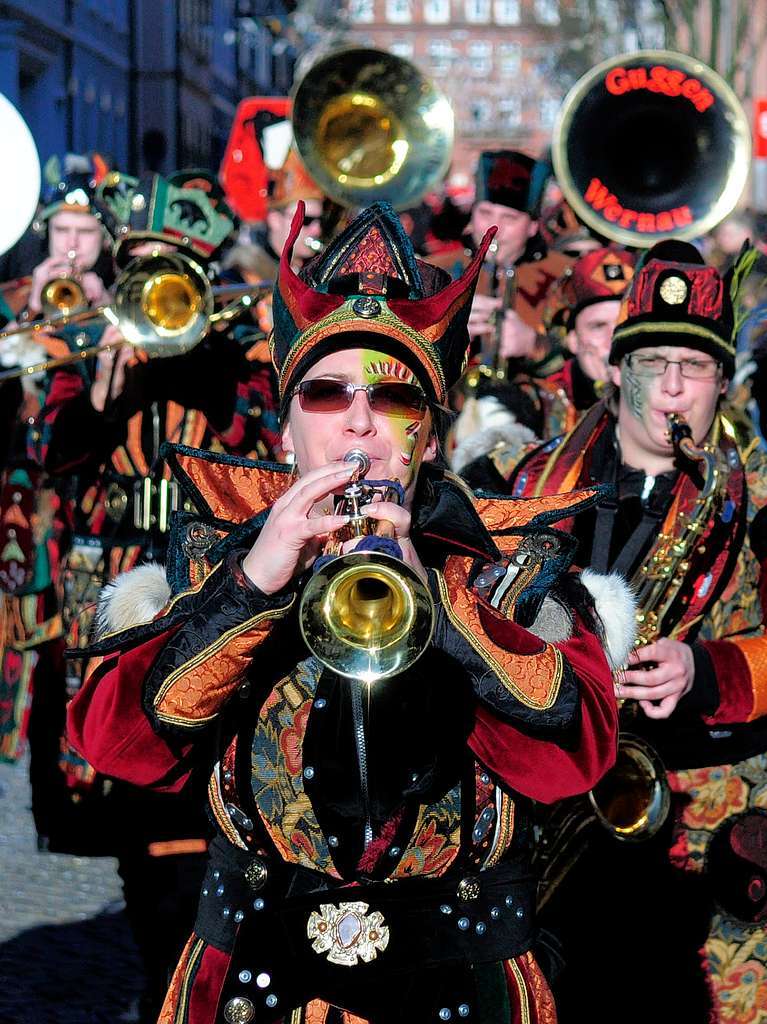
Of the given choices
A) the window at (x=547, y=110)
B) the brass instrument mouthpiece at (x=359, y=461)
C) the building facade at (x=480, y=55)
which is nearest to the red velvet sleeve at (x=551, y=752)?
the brass instrument mouthpiece at (x=359, y=461)

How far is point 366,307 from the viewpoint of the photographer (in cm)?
252

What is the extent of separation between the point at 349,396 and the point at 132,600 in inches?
18.1

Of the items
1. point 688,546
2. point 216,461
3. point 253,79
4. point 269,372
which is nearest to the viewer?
point 216,461

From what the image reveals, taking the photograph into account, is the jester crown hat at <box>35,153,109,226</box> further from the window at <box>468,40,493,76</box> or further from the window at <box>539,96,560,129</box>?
the window at <box>468,40,493,76</box>

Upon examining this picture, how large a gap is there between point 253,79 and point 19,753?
3189 centimetres

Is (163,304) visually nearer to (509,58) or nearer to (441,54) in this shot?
(509,58)

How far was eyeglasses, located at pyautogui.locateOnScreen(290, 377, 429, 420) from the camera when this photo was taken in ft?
8.04

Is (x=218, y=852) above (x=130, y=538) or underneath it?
above

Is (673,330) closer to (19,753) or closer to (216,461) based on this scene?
(216,461)

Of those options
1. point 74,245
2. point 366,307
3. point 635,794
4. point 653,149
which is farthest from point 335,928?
point 74,245

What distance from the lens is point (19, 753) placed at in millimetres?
6316

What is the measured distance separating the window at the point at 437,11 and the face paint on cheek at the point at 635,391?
13066 centimetres

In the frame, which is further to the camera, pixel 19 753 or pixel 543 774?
pixel 19 753

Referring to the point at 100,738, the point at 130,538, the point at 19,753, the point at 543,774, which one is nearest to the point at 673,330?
the point at 543,774
